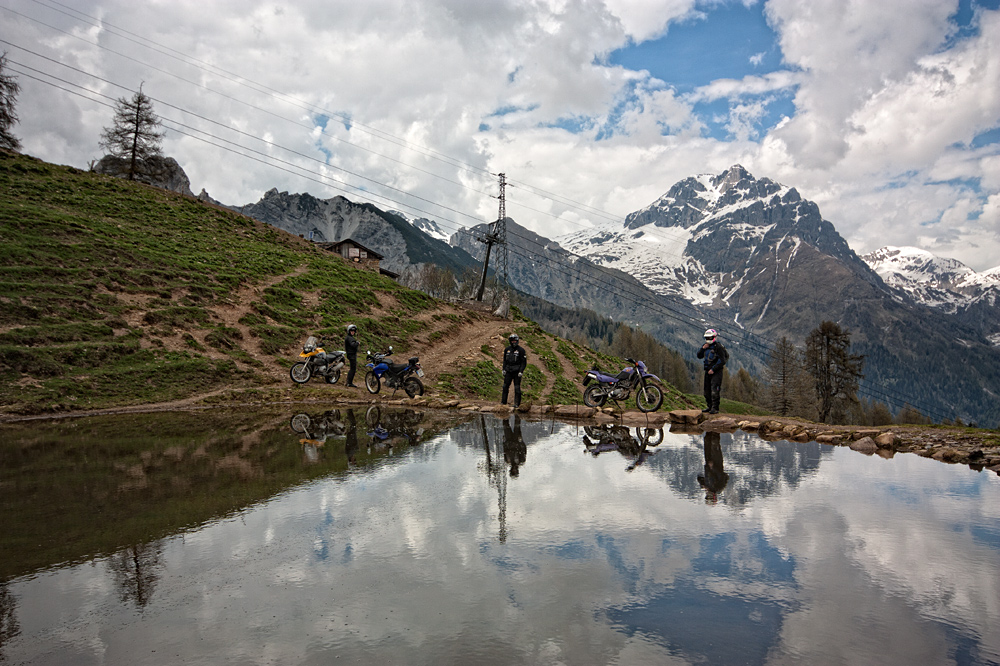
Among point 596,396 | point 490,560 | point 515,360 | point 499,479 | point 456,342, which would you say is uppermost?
point 456,342

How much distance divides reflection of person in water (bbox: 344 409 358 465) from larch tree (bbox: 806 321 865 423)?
177ft

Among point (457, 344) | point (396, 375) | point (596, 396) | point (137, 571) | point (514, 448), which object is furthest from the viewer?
point (457, 344)

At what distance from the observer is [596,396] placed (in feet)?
68.1

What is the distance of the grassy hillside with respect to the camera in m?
20.5

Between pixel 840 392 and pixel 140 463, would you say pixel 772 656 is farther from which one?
pixel 840 392

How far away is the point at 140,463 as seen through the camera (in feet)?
35.8

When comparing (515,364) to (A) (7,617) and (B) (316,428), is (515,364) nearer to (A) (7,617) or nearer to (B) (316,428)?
(B) (316,428)

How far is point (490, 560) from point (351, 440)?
813cm

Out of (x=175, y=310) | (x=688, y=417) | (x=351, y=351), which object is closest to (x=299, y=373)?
(x=351, y=351)

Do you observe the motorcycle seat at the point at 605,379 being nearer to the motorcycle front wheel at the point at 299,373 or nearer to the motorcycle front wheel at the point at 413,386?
the motorcycle front wheel at the point at 413,386

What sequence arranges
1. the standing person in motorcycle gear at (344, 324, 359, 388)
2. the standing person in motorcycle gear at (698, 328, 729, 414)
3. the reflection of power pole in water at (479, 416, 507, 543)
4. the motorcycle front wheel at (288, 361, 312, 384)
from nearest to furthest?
the reflection of power pole in water at (479, 416, 507, 543)
the standing person in motorcycle gear at (698, 328, 729, 414)
the motorcycle front wheel at (288, 361, 312, 384)
the standing person in motorcycle gear at (344, 324, 359, 388)

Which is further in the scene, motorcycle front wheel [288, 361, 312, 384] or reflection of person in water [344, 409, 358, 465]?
motorcycle front wheel [288, 361, 312, 384]

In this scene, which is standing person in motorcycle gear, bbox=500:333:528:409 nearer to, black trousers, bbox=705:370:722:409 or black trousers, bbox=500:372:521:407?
black trousers, bbox=500:372:521:407

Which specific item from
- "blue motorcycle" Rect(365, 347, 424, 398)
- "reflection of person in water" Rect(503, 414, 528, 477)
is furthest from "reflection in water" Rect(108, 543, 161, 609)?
"blue motorcycle" Rect(365, 347, 424, 398)
